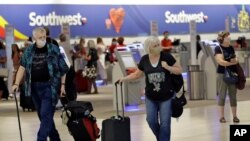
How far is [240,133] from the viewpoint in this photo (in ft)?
21.5

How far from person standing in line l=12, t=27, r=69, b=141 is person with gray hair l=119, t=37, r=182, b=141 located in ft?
4.26

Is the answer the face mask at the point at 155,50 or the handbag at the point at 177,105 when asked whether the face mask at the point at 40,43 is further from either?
the handbag at the point at 177,105

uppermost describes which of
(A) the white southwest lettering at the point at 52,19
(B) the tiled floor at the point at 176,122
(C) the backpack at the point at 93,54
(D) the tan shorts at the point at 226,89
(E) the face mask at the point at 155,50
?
(A) the white southwest lettering at the point at 52,19

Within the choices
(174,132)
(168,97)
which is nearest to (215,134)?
(174,132)

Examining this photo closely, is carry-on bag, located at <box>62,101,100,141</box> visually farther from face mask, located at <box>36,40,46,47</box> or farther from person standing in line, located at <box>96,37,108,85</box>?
person standing in line, located at <box>96,37,108,85</box>

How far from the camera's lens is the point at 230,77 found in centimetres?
1221

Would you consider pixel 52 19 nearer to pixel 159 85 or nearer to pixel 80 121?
pixel 80 121

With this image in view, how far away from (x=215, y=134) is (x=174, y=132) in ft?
2.59

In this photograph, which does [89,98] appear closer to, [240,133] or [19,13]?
[19,13]

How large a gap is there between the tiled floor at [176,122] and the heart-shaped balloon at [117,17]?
9.99m

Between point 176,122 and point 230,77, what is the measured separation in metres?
1.46

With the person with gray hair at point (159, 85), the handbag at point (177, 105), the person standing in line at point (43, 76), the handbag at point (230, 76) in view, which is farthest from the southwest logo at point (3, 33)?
the handbag at point (177, 105)

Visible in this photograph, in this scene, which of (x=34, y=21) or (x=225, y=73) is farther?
(x=34, y=21)

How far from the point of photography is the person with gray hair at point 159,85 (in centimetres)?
851
